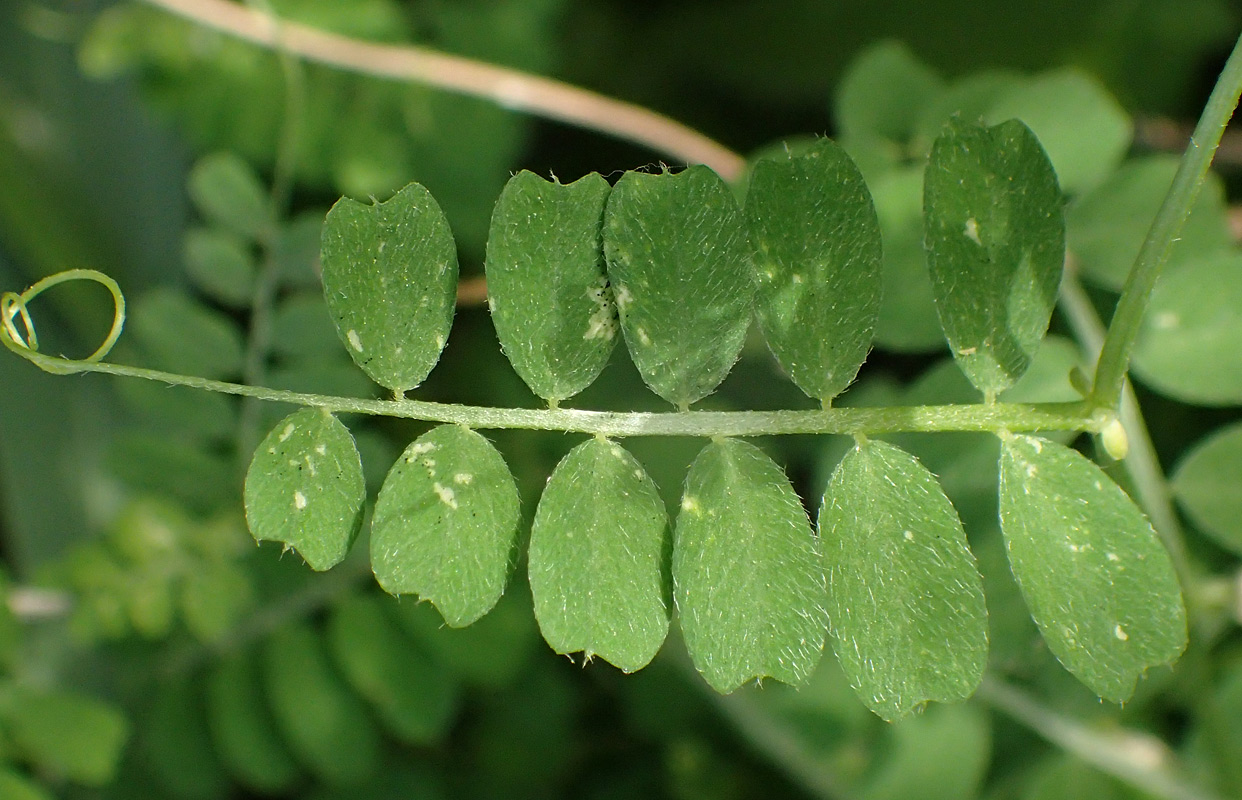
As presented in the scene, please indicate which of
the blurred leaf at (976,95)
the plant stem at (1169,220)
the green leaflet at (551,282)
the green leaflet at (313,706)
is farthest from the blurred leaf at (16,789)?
the blurred leaf at (976,95)

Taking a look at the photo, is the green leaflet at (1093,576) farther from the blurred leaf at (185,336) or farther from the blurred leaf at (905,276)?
the blurred leaf at (185,336)

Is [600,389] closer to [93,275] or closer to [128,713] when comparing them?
[128,713]

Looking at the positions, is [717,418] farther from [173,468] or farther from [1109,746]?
[173,468]

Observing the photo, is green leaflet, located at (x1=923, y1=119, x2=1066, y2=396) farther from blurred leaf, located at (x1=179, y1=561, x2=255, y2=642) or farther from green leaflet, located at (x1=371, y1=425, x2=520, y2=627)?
Result: blurred leaf, located at (x1=179, y1=561, x2=255, y2=642)

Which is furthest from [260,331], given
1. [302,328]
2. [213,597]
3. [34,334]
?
[34,334]

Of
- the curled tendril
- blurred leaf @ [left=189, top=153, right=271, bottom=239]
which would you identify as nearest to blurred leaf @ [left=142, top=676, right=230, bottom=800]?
blurred leaf @ [left=189, top=153, right=271, bottom=239]

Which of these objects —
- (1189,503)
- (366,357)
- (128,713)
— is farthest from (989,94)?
(128,713)
